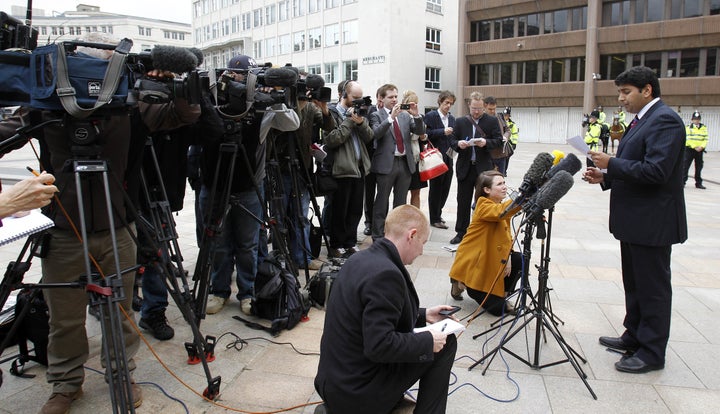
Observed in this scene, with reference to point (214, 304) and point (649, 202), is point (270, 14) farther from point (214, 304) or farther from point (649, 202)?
point (649, 202)

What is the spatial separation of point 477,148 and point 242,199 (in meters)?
3.66

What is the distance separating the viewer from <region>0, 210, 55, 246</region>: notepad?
226 centimetres

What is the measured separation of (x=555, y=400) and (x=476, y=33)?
41089 millimetres

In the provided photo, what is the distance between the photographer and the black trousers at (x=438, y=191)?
8.00m

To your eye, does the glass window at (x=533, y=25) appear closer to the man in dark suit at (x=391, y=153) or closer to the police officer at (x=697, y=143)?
the police officer at (x=697, y=143)

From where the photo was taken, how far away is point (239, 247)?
4.54m

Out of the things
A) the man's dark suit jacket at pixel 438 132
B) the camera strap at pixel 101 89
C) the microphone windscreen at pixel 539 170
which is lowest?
the microphone windscreen at pixel 539 170

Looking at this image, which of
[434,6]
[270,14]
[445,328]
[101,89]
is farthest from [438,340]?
[270,14]

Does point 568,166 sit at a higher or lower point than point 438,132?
lower

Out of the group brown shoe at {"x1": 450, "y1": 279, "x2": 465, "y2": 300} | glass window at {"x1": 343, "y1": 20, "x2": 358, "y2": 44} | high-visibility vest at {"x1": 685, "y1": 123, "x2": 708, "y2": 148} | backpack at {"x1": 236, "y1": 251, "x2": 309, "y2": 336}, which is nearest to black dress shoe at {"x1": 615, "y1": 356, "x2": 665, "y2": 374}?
brown shoe at {"x1": 450, "y1": 279, "x2": 465, "y2": 300}

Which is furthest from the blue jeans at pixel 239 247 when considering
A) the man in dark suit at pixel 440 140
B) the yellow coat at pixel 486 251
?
the man in dark suit at pixel 440 140

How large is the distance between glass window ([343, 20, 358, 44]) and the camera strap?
43.3 meters

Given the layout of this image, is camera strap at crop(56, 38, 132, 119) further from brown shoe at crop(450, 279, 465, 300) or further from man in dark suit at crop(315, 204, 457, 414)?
brown shoe at crop(450, 279, 465, 300)

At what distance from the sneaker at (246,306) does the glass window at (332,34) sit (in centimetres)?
4337
